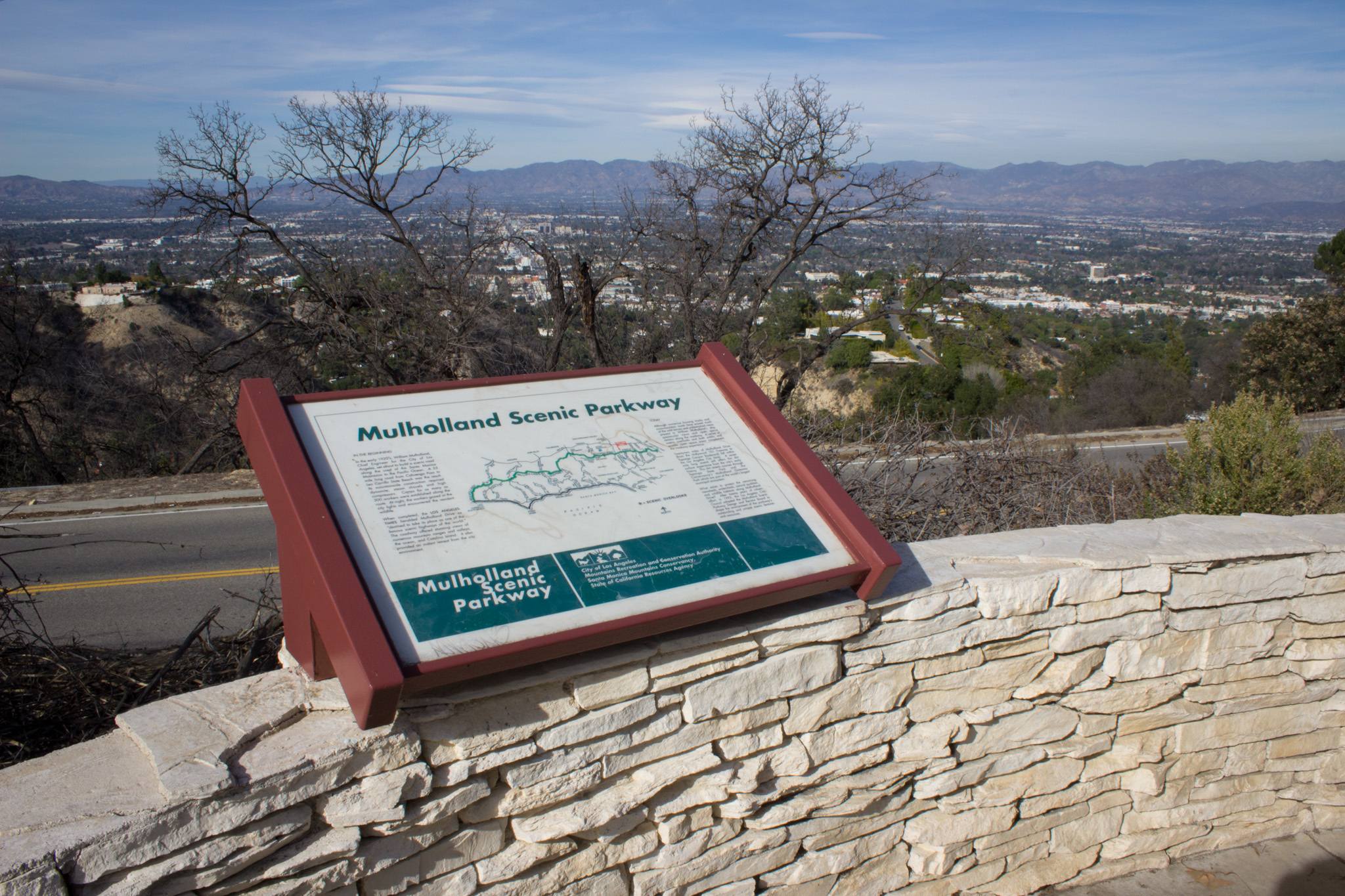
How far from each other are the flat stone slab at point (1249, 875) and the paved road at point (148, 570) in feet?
21.3

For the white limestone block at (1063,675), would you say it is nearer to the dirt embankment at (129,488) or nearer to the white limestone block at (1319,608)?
the white limestone block at (1319,608)

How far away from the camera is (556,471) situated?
8.48ft

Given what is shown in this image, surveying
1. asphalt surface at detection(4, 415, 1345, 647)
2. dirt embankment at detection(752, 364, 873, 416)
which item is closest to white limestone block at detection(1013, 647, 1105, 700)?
asphalt surface at detection(4, 415, 1345, 647)

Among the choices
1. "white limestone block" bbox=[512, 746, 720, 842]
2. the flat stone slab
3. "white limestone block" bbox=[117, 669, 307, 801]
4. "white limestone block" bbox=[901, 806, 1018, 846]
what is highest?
"white limestone block" bbox=[117, 669, 307, 801]

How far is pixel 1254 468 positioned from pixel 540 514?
5.07 m

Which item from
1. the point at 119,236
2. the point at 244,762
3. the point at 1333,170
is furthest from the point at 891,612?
the point at 1333,170

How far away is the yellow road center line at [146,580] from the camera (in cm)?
820

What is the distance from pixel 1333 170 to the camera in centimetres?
19538

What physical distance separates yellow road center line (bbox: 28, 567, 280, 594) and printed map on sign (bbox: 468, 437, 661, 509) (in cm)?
672

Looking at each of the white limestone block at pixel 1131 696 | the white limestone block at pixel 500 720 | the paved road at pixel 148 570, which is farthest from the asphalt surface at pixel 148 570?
the white limestone block at pixel 500 720

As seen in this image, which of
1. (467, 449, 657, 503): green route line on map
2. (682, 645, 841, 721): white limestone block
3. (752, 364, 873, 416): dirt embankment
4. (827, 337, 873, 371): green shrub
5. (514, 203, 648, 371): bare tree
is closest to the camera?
(467, 449, 657, 503): green route line on map

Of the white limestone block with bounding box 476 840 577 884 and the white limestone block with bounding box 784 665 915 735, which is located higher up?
the white limestone block with bounding box 784 665 915 735

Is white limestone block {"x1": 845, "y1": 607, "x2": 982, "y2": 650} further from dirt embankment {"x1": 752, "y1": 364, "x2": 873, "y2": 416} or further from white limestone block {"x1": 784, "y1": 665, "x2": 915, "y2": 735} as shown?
dirt embankment {"x1": 752, "y1": 364, "x2": 873, "y2": 416}

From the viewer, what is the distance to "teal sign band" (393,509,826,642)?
2113mm
